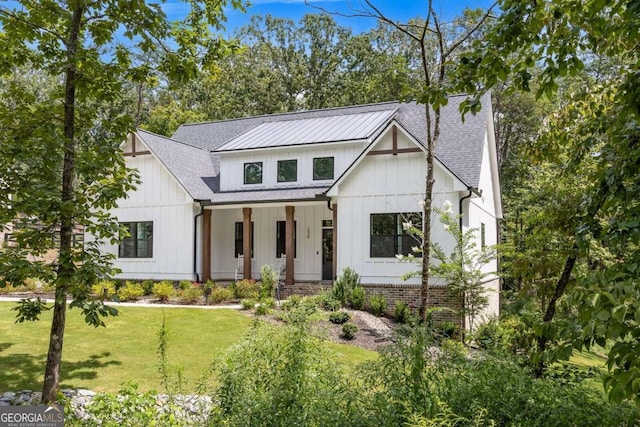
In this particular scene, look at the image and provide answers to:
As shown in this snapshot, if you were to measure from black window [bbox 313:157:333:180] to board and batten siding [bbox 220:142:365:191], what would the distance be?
Answer: 0.12 meters

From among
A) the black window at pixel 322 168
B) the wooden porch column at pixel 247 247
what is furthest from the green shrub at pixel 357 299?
the black window at pixel 322 168

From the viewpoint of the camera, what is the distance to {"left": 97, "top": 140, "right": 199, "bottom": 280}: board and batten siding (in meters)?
19.0

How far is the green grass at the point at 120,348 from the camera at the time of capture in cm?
795

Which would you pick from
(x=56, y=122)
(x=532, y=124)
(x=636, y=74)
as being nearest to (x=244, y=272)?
(x=56, y=122)

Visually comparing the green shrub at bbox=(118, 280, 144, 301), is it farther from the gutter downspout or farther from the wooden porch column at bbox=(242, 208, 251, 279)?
the wooden porch column at bbox=(242, 208, 251, 279)

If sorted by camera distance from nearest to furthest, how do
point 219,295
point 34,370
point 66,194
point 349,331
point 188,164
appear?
point 66,194 → point 34,370 → point 349,331 → point 219,295 → point 188,164

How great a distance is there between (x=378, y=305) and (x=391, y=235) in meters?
2.46

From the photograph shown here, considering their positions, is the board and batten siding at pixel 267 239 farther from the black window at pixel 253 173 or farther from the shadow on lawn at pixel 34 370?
the shadow on lawn at pixel 34 370

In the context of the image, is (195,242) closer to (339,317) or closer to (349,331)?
(339,317)

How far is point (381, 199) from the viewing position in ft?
53.2

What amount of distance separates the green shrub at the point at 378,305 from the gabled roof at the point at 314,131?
577 centimetres

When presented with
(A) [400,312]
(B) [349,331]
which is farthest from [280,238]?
(B) [349,331]

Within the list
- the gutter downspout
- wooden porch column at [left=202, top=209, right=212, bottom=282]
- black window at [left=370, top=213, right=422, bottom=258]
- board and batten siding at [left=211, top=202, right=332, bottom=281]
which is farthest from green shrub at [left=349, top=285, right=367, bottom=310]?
the gutter downspout

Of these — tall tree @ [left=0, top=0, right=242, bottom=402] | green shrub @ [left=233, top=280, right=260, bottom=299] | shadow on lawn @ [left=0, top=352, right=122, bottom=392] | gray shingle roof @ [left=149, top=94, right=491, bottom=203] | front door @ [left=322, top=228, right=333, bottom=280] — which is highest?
gray shingle roof @ [left=149, top=94, right=491, bottom=203]
